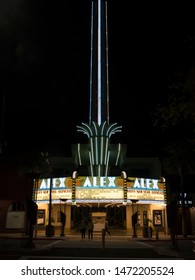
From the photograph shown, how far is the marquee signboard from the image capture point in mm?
35625

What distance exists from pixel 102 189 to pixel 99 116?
1136cm

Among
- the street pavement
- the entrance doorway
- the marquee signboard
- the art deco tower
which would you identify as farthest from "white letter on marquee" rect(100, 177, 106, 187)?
the street pavement

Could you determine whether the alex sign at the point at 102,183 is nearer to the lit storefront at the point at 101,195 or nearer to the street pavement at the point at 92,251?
the lit storefront at the point at 101,195

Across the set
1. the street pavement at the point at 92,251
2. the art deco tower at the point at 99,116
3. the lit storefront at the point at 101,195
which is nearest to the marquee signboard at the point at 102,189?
the lit storefront at the point at 101,195

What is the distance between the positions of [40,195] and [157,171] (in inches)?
685

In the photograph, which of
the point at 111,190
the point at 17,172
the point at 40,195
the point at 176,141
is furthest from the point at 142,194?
the point at 17,172

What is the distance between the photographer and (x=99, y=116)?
4306 centimetres

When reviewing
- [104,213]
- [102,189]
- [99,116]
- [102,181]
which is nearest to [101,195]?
[102,189]

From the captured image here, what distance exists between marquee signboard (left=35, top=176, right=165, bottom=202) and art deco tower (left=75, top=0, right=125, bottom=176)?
3.83 meters

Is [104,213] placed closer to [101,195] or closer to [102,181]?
[101,195]

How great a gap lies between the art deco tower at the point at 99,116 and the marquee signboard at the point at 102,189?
3834mm

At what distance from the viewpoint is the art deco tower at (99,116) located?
4088 centimetres

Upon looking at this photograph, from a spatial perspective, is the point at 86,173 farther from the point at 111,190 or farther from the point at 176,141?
the point at 176,141

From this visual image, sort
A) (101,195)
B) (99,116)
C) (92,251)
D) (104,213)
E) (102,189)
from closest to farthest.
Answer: (92,251), (101,195), (102,189), (104,213), (99,116)
